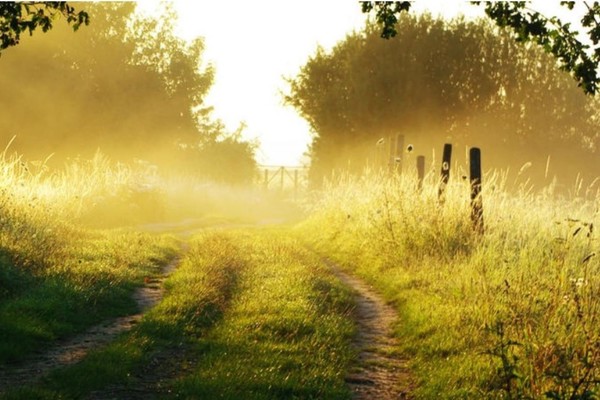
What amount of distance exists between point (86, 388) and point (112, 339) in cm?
210

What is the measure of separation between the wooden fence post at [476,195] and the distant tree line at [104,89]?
90.7 ft

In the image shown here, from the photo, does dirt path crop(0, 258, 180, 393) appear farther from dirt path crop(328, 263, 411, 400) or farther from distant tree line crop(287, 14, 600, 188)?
distant tree line crop(287, 14, 600, 188)

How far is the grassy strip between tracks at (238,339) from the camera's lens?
7.05 metres

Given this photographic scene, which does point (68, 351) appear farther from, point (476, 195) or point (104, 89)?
point (104, 89)

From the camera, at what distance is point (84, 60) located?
1563 inches

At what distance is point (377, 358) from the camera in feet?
28.9

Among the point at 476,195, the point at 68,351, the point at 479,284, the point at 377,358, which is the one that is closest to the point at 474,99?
the point at 476,195

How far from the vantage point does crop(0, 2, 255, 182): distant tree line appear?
37.1 meters

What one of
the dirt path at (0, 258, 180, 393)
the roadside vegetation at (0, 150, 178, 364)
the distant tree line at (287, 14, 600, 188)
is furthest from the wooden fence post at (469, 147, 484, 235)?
the distant tree line at (287, 14, 600, 188)

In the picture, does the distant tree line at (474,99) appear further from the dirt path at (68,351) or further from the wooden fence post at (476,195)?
the dirt path at (68,351)

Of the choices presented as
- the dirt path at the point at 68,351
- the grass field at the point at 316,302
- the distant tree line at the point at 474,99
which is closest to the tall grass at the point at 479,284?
the grass field at the point at 316,302

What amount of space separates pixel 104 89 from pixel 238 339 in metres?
33.4

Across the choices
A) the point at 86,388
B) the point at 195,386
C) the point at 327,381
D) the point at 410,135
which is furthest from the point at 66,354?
the point at 410,135

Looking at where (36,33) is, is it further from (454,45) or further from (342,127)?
(454,45)
